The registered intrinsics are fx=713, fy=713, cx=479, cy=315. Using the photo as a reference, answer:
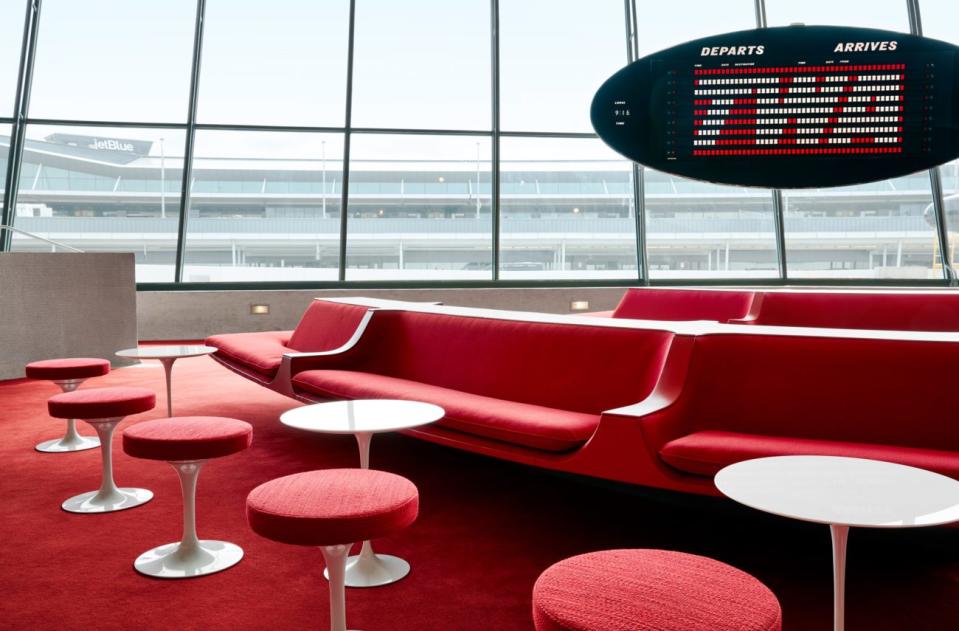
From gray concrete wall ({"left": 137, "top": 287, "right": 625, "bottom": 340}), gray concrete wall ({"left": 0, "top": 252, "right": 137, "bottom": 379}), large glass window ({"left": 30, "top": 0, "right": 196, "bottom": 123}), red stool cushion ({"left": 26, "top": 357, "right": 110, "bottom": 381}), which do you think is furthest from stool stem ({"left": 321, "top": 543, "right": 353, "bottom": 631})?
large glass window ({"left": 30, "top": 0, "right": 196, "bottom": 123})

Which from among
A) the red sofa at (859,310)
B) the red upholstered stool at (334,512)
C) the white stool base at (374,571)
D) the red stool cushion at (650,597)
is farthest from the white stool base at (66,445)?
the red sofa at (859,310)

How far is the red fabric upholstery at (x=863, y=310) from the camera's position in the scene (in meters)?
4.57

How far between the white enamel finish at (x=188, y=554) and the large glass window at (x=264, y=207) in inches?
245

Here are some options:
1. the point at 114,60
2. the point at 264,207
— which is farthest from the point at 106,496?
the point at 114,60

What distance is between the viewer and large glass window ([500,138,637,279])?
8.66m

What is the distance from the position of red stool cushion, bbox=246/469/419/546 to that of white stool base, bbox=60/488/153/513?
1.42 meters

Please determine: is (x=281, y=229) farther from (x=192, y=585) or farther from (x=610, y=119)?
(x=192, y=585)

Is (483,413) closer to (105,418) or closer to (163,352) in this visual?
(105,418)

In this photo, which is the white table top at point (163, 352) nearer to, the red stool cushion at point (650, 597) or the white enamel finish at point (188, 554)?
the white enamel finish at point (188, 554)

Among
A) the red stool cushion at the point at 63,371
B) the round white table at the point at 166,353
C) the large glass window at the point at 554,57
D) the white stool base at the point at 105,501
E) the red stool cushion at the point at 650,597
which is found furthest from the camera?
the large glass window at the point at 554,57

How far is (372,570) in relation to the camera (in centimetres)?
230

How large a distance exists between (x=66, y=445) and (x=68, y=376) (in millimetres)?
390

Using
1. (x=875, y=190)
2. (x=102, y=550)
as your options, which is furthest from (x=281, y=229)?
(x=875, y=190)

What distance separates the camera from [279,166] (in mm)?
8469
